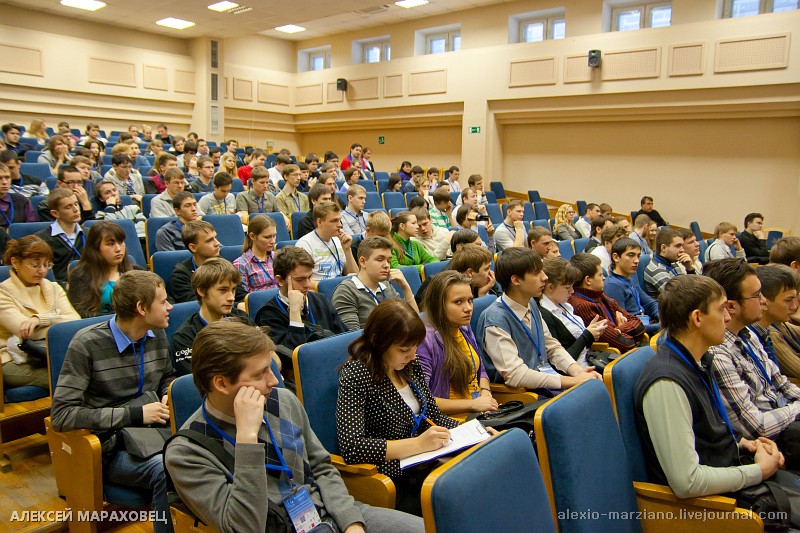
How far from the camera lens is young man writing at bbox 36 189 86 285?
3.47 m

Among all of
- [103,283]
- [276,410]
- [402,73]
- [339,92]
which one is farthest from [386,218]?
[339,92]

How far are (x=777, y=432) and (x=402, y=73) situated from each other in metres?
10.8

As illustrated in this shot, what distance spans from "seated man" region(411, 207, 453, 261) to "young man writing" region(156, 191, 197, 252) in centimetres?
162

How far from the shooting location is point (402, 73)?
11680 mm

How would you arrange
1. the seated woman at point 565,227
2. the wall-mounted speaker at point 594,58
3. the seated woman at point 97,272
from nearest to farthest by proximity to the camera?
the seated woman at point 97,272 < the seated woman at point 565,227 < the wall-mounted speaker at point 594,58

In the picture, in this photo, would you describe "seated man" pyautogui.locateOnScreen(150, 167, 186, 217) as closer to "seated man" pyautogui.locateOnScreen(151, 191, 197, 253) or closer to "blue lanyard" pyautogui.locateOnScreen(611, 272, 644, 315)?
"seated man" pyautogui.locateOnScreen(151, 191, 197, 253)

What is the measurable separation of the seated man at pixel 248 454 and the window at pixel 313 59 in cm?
1340

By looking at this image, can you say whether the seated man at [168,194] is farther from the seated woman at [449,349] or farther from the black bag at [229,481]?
the black bag at [229,481]

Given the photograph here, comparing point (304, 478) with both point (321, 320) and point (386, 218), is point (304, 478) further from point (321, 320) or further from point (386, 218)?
point (386, 218)

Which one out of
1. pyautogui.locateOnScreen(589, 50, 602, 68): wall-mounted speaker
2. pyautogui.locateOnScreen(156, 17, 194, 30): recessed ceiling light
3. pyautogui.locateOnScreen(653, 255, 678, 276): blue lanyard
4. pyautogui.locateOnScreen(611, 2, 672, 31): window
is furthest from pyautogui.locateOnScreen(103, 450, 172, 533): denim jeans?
pyautogui.locateOnScreen(156, 17, 194, 30): recessed ceiling light

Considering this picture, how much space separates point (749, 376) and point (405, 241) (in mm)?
2553

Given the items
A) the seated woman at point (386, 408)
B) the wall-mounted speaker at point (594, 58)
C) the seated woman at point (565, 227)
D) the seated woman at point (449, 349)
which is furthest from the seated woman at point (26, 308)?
the wall-mounted speaker at point (594, 58)

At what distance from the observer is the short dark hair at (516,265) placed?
2.46 meters

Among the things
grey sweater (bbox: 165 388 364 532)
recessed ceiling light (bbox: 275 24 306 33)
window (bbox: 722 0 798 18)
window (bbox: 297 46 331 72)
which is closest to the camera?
grey sweater (bbox: 165 388 364 532)
